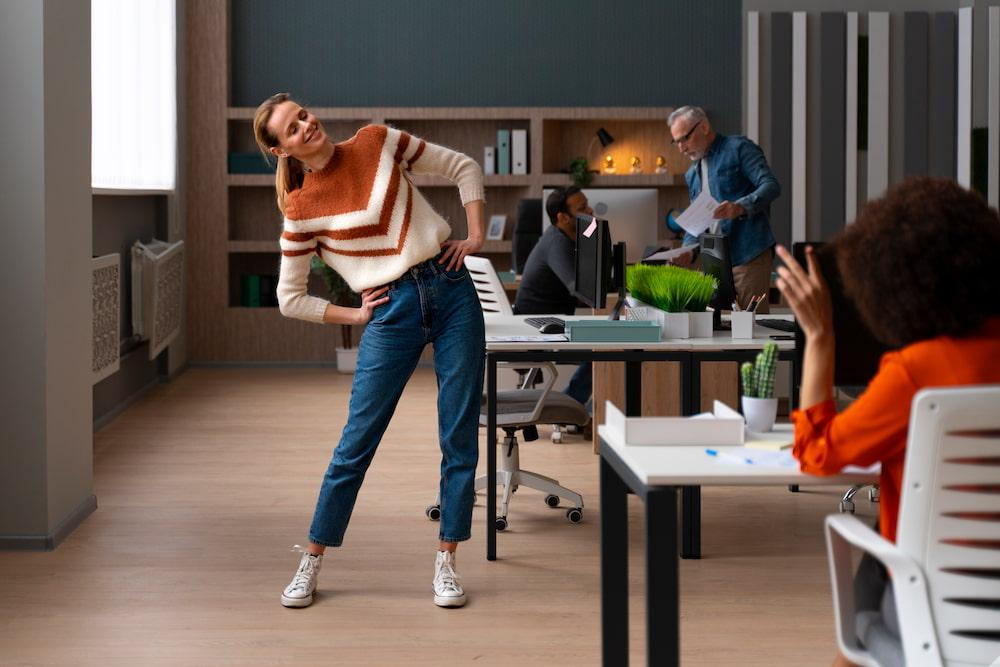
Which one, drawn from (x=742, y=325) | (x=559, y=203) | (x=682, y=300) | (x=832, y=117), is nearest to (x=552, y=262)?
(x=559, y=203)

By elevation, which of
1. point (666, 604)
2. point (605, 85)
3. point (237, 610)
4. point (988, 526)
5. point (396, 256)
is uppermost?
point (605, 85)

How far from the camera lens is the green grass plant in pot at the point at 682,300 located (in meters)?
4.15

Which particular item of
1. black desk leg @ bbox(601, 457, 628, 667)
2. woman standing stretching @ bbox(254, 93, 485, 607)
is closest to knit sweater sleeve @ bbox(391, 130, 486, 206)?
woman standing stretching @ bbox(254, 93, 485, 607)

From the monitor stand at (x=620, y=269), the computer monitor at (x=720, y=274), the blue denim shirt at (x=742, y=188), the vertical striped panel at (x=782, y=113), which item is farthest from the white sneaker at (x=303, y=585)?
the vertical striped panel at (x=782, y=113)

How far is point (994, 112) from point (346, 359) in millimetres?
4769

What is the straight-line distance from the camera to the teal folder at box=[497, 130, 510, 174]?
9109 mm

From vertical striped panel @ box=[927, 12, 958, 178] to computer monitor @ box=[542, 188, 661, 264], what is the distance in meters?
3.32

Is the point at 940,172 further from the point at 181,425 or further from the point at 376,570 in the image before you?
the point at 376,570

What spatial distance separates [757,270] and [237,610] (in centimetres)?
300

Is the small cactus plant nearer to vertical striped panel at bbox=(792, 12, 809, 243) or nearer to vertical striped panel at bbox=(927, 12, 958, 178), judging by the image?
vertical striped panel at bbox=(792, 12, 809, 243)

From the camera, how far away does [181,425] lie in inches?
263

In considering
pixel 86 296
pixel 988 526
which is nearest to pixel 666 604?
pixel 988 526

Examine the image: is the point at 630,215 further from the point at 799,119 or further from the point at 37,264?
the point at 37,264

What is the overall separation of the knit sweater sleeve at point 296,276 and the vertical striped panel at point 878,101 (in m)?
6.35
